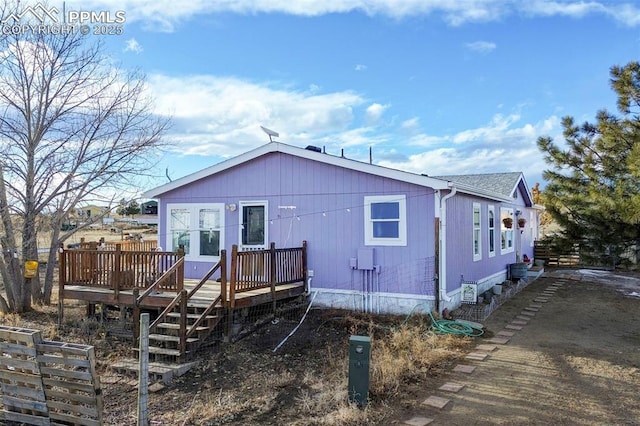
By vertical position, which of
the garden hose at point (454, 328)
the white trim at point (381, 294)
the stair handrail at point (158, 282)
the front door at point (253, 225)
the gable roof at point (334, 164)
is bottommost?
the garden hose at point (454, 328)

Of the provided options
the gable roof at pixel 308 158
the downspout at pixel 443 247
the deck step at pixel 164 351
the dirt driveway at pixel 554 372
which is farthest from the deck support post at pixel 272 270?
the dirt driveway at pixel 554 372

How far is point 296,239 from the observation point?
33.3 ft

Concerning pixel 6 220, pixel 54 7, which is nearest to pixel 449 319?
pixel 6 220

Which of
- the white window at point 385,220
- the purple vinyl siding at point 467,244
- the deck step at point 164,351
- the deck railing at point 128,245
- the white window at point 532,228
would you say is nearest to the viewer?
the deck step at point 164,351

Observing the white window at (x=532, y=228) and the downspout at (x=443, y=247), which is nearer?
the downspout at (x=443, y=247)

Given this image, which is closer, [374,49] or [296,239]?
[296,239]

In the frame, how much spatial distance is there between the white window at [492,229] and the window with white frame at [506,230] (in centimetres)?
88

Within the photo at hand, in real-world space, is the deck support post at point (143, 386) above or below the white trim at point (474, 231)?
below

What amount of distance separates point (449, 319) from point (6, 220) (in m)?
10.9

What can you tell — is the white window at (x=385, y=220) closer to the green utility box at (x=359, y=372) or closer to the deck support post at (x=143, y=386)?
the green utility box at (x=359, y=372)

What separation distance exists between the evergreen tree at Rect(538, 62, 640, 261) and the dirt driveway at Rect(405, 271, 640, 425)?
6.14 ft

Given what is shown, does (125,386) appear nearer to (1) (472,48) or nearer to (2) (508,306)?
(2) (508,306)

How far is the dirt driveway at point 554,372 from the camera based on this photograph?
4426 millimetres

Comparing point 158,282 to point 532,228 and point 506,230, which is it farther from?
point 532,228
